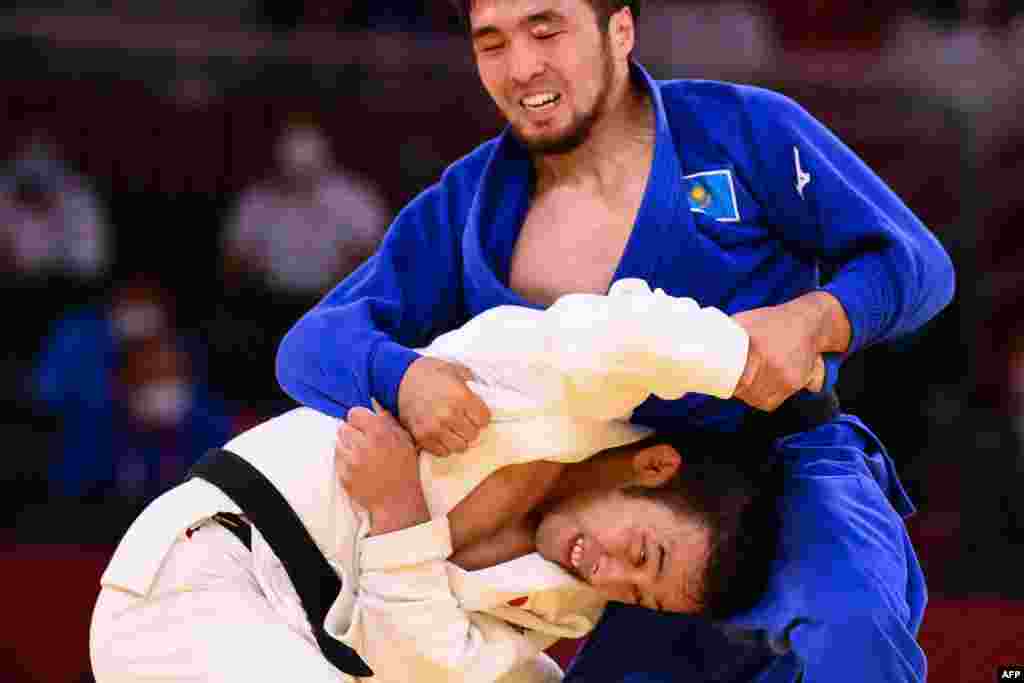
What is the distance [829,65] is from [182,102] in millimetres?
2182

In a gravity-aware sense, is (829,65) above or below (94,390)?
above

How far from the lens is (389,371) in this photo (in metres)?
2.32

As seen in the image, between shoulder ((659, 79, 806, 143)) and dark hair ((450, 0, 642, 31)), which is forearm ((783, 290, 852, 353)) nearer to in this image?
shoulder ((659, 79, 806, 143))

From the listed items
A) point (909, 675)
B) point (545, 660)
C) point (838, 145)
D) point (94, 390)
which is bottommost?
point (94, 390)

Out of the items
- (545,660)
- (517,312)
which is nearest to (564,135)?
(517,312)

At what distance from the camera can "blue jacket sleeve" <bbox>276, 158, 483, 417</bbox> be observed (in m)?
→ 2.36

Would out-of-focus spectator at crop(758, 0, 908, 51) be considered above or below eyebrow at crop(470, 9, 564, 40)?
below

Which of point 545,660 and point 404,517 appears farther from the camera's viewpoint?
point 545,660

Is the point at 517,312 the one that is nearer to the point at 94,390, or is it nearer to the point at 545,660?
the point at 545,660

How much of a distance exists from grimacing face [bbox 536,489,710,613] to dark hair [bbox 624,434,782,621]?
0.05ft

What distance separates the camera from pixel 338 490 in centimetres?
235

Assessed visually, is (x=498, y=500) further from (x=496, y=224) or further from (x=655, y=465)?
(x=496, y=224)

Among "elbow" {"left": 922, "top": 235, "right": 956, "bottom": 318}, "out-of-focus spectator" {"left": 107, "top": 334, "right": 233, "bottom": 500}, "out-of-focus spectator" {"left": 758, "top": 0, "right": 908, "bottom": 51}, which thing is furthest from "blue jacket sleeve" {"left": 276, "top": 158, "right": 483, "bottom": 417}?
"out-of-focus spectator" {"left": 758, "top": 0, "right": 908, "bottom": 51}

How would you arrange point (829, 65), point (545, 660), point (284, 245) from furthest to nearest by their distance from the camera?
point (284, 245) → point (829, 65) → point (545, 660)
